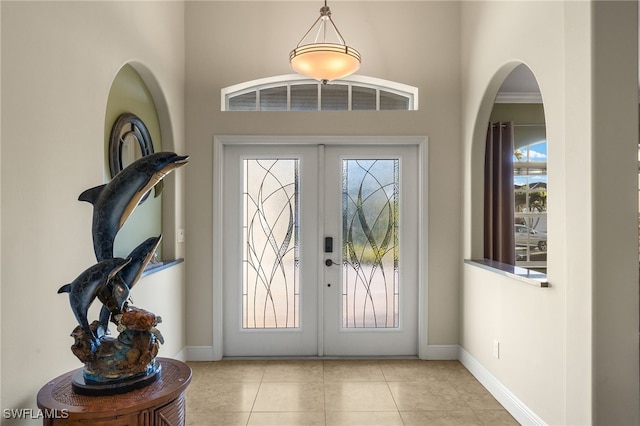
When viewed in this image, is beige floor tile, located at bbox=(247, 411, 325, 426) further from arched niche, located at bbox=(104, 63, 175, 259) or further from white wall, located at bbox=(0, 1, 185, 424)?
arched niche, located at bbox=(104, 63, 175, 259)

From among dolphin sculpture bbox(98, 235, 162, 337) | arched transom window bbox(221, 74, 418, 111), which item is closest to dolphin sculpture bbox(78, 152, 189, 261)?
dolphin sculpture bbox(98, 235, 162, 337)

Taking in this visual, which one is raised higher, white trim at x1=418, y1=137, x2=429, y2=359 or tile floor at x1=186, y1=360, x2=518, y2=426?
white trim at x1=418, y1=137, x2=429, y2=359

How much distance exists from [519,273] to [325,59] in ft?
6.42

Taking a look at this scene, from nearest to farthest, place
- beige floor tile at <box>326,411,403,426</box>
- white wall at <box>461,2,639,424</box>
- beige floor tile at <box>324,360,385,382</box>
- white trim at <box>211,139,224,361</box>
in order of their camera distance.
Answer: white wall at <box>461,2,639,424</box>, beige floor tile at <box>326,411,403,426</box>, beige floor tile at <box>324,360,385,382</box>, white trim at <box>211,139,224,361</box>

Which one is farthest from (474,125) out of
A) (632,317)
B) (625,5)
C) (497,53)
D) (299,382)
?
(299,382)

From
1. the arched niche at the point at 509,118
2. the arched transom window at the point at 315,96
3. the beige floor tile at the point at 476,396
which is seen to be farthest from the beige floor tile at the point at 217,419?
the arched transom window at the point at 315,96

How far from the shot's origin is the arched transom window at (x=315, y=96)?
4160mm

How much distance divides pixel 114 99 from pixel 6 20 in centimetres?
118

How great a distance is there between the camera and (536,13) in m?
2.71

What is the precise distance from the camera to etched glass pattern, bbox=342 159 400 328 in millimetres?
4156

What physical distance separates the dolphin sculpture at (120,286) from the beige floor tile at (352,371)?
226 centimetres

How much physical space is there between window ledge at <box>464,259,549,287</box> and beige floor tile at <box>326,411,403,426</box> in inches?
48.5

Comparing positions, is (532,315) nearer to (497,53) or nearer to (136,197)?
(497,53)

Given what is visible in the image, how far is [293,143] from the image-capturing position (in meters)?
4.08
